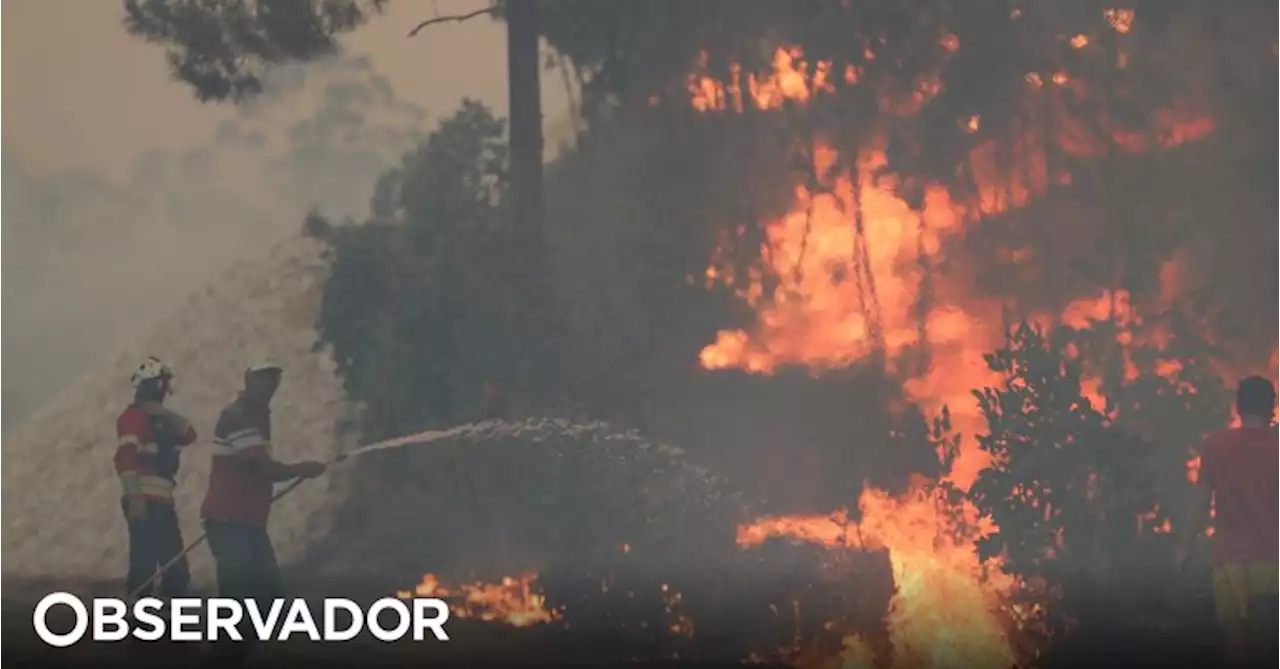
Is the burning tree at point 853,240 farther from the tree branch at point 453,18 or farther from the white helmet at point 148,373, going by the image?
the white helmet at point 148,373

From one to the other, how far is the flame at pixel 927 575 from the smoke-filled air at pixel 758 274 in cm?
3

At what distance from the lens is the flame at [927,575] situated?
9562 millimetres

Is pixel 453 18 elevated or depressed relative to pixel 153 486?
elevated

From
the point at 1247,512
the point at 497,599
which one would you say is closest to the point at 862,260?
the point at 497,599

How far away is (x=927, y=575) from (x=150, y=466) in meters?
5.18

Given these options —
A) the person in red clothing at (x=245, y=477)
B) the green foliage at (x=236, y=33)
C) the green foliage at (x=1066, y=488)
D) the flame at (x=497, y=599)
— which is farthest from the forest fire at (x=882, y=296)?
the person in red clothing at (x=245, y=477)

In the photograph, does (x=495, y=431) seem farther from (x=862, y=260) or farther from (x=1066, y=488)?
(x=1066, y=488)

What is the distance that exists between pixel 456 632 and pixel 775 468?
8.89ft

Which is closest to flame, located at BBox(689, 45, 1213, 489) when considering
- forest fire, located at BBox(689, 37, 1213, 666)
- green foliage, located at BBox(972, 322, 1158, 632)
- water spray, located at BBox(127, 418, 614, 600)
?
forest fire, located at BBox(689, 37, 1213, 666)

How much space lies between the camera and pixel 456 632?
32.0ft

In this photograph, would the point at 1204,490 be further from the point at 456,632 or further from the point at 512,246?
the point at 512,246

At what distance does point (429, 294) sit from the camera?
37.0ft

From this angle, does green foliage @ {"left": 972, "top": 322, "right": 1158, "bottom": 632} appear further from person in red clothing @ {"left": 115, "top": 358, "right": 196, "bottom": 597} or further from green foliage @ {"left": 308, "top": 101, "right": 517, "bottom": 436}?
person in red clothing @ {"left": 115, "top": 358, "right": 196, "bottom": 597}

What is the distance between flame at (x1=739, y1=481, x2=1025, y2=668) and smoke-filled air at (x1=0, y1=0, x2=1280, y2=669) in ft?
0.11
